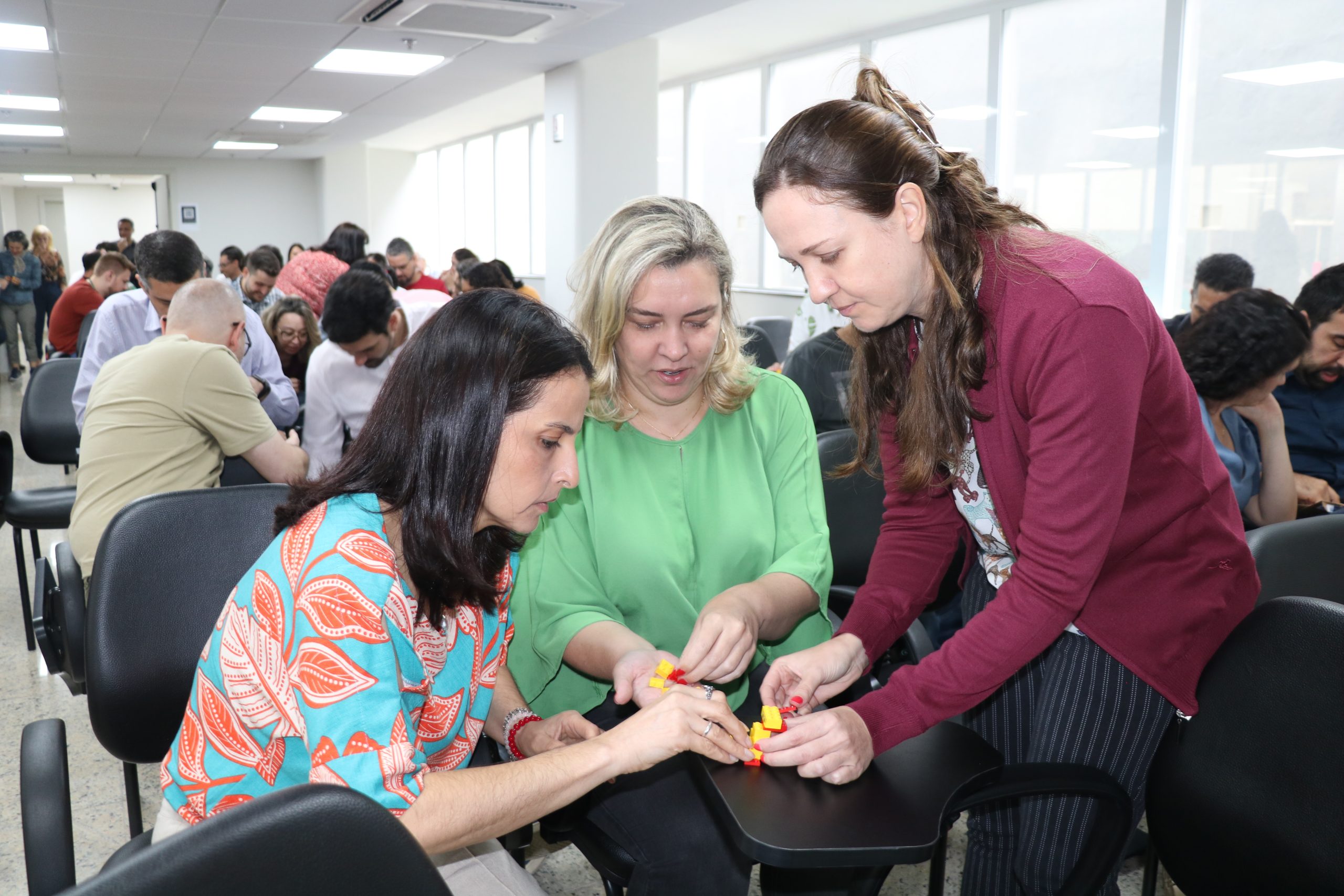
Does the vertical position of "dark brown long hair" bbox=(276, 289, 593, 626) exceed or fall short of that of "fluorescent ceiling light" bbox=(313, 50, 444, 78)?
it falls short

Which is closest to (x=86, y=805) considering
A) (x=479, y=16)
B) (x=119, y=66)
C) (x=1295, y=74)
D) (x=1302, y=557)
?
(x=1302, y=557)

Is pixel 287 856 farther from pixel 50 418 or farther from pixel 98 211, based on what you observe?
pixel 98 211

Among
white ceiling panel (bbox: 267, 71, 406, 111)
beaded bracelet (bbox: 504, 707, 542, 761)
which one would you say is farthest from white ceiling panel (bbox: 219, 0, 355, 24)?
beaded bracelet (bbox: 504, 707, 542, 761)

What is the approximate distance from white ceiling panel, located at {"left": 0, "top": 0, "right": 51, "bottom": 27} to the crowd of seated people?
19.0 feet

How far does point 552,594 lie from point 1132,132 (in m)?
5.47

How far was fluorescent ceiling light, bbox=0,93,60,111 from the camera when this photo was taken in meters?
8.98

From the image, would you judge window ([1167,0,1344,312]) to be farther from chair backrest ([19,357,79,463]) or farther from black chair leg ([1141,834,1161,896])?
chair backrest ([19,357,79,463])

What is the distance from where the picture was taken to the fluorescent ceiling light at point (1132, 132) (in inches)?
221

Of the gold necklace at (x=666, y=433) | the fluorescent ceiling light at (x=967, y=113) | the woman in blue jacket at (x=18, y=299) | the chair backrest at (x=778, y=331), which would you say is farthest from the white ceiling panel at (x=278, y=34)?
the woman in blue jacket at (x=18, y=299)

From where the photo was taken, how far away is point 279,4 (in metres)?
5.59

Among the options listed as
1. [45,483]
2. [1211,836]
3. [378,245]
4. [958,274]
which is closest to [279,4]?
[45,483]

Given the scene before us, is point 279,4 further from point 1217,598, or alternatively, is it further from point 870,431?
point 1217,598

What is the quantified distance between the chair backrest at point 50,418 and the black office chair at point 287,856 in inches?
140

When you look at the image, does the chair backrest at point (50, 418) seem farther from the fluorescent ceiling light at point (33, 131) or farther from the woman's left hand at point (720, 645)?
the fluorescent ceiling light at point (33, 131)
